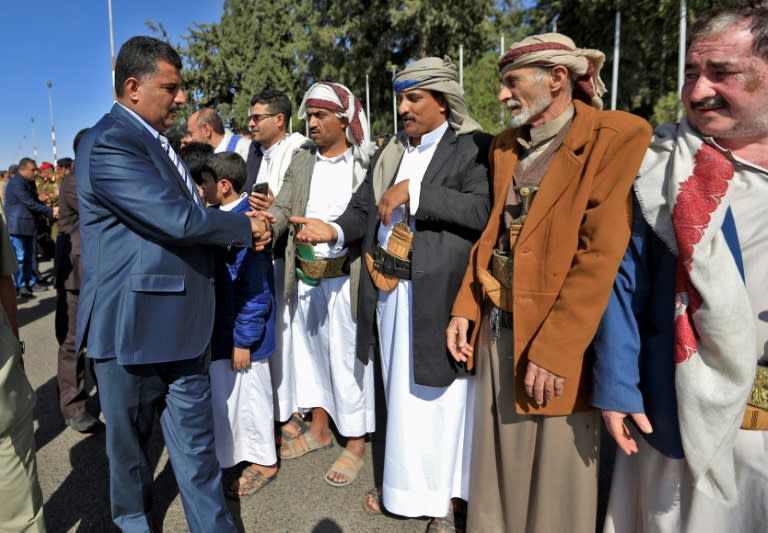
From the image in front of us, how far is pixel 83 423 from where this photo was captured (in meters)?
3.69

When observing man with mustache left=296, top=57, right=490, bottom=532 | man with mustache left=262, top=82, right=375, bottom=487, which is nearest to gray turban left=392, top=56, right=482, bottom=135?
man with mustache left=296, top=57, right=490, bottom=532

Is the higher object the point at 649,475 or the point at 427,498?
the point at 649,475

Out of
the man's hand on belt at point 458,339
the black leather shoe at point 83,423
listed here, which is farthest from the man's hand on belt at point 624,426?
the black leather shoe at point 83,423

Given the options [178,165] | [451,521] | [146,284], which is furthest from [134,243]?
[451,521]

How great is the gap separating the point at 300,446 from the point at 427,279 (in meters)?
1.69

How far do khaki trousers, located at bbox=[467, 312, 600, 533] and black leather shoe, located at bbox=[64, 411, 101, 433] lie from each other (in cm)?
283

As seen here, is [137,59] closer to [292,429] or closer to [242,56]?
[292,429]

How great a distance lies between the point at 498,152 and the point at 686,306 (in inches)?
38.2

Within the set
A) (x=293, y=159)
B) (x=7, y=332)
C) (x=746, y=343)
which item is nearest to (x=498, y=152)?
(x=746, y=343)

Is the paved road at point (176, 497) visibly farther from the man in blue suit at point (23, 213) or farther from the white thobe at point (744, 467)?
the man in blue suit at point (23, 213)

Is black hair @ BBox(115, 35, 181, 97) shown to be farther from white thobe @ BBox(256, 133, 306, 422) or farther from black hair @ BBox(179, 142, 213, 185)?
white thobe @ BBox(256, 133, 306, 422)

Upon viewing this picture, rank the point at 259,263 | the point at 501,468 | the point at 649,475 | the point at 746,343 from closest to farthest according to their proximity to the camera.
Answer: the point at 746,343
the point at 649,475
the point at 501,468
the point at 259,263

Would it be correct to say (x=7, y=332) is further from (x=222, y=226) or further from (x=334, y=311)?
(x=334, y=311)

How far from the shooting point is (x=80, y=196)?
6.66ft
